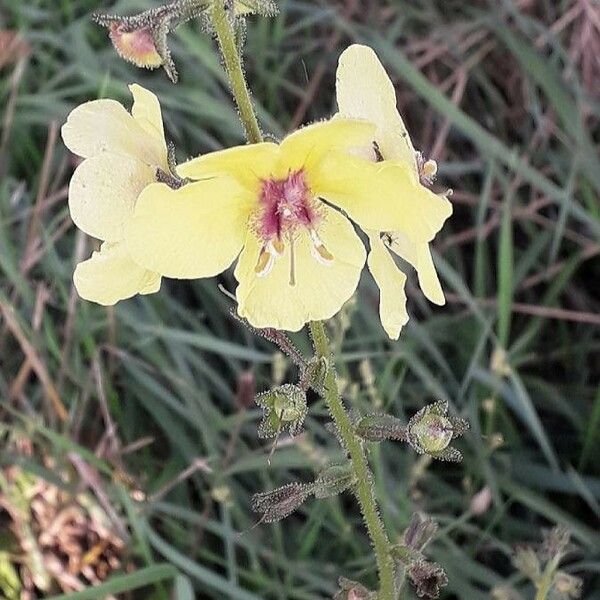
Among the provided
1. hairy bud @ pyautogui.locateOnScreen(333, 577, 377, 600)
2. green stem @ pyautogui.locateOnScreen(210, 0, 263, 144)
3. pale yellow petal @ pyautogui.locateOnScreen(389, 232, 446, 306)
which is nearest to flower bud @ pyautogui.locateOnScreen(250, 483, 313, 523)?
hairy bud @ pyautogui.locateOnScreen(333, 577, 377, 600)

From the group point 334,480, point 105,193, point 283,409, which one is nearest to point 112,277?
point 105,193

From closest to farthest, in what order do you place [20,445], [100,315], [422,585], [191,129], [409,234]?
[409,234]
[422,585]
[20,445]
[100,315]
[191,129]

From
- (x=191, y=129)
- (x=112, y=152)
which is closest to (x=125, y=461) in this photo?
(x=191, y=129)

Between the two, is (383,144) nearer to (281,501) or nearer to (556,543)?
(281,501)

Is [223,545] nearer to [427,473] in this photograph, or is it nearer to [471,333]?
[427,473]

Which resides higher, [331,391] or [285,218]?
[285,218]

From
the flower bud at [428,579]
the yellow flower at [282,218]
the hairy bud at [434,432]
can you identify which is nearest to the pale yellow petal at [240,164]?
the yellow flower at [282,218]

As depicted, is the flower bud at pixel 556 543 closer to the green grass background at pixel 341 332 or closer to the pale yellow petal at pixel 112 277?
the green grass background at pixel 341 332

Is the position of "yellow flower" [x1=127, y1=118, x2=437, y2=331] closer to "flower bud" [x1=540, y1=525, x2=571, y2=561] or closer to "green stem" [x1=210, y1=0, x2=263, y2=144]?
"green stem" [x1=210, y1=0, x2=263, y2=144]
